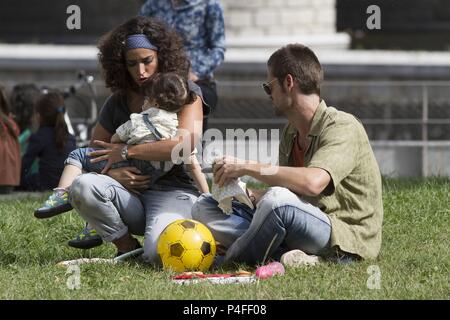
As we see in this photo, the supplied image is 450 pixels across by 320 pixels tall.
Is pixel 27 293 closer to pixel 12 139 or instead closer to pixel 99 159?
pixel 99 159

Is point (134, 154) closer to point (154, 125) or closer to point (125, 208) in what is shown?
point (154, 125)

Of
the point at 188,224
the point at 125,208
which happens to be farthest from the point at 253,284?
the point at 125,208

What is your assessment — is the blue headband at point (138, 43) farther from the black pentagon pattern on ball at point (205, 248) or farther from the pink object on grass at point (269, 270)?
the pink object on grass at point (269, 270)

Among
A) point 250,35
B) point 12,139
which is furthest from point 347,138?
point 250,35

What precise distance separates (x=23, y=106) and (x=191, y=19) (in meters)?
4.53

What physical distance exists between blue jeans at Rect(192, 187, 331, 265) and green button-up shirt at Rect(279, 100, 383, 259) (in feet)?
0.42

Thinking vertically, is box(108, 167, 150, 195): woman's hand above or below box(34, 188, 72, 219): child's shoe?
above

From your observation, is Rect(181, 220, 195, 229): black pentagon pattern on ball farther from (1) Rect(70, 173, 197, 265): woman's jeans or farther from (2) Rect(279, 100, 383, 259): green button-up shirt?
(2) Rect(279, 100, 383, 259): green button-up shirt

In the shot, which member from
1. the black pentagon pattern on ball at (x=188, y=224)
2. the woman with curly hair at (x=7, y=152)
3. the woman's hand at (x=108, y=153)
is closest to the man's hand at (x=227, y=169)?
the black pentagon pattern on ball at (x=188, y=224)

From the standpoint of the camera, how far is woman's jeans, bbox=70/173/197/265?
23.1ft

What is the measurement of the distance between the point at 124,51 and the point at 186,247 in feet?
4.37

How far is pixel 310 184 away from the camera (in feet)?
21.4

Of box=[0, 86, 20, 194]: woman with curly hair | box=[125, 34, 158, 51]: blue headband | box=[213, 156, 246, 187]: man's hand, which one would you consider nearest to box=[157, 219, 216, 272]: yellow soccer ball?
box=[213, 156, 246, 187]: man's hand

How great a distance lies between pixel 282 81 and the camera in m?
6.76
